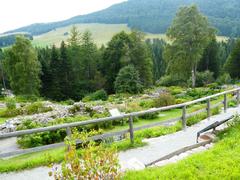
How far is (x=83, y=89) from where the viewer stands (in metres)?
43.8

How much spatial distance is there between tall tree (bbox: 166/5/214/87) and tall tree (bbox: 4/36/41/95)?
61.5 feet

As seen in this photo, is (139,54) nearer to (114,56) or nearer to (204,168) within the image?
(114,56)

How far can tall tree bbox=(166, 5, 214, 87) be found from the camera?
29438 millimetres

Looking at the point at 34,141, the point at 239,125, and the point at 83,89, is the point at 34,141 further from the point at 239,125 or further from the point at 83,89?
the point at 83,89

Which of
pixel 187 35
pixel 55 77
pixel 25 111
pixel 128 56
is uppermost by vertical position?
pixel 187 35

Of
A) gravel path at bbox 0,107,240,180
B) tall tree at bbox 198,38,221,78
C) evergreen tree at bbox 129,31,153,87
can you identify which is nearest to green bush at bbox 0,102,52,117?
gravel path at bbox 0,107,240,180

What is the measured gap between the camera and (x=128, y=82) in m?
34.7

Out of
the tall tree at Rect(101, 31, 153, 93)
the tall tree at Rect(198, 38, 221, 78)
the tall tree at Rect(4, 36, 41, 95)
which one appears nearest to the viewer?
the tall tree at Rect(4, 36, 41, 95)

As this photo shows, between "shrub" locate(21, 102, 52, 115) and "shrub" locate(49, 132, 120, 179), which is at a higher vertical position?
"shrub" locate(49, 132, 120, 179)

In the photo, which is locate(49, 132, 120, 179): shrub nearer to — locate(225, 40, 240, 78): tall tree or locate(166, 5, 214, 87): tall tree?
locate(166, 5, 214, 87): tall tree

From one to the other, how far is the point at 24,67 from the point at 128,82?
14393 millimetres

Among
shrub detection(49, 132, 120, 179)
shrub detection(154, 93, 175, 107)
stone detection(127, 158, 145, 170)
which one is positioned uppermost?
shrub detection(49, 132, 120, 179)

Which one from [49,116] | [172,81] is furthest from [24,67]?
[172,81]

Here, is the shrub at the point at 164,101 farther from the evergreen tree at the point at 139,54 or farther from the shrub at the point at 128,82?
the evergreen tree at the point at 139,54
